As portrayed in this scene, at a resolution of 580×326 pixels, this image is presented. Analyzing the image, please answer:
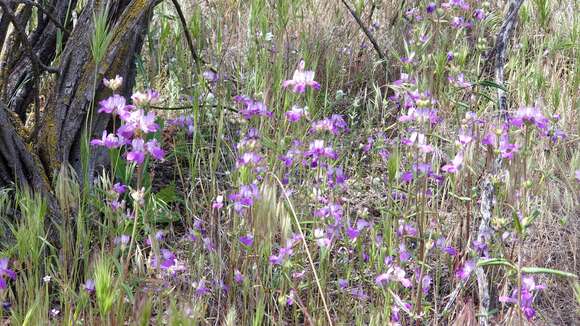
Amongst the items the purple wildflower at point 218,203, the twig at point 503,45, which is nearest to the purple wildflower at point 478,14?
the twig at point 503,45

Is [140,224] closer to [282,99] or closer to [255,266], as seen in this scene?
[255,266]

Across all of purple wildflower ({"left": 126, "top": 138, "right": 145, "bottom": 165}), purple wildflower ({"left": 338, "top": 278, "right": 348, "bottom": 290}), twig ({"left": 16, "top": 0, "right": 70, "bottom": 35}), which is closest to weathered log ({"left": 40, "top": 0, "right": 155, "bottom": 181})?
twig ({"left": 16, "top": 0, "right": 70, "bottom": 35})

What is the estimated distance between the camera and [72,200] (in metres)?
2.19

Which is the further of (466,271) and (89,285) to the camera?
(466,271)

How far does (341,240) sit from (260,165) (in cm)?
41

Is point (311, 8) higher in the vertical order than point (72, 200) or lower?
higher

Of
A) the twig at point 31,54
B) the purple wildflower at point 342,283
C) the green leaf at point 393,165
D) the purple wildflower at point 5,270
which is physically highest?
the twig at point 31,54

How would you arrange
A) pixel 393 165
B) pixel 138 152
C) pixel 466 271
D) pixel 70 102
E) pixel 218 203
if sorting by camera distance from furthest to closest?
pixel 70 102
pixel 218 203
pixel 466 271
pixel 393 165
pixel 138 152

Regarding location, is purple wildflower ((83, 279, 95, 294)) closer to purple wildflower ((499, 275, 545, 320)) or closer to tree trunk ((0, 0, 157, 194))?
tree trunk ((0, 0, 157, 194))

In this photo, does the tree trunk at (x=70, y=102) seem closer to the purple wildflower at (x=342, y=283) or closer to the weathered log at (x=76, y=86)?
the weathered log at (x=76, y=86)

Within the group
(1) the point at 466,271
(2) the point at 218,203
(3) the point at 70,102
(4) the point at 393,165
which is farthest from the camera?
(3) the point at 70,102

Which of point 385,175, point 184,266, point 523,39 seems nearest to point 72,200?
point 184,266

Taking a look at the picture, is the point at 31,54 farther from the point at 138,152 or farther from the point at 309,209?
the point at 309,209

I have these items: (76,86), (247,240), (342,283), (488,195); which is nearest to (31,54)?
(76,86)
